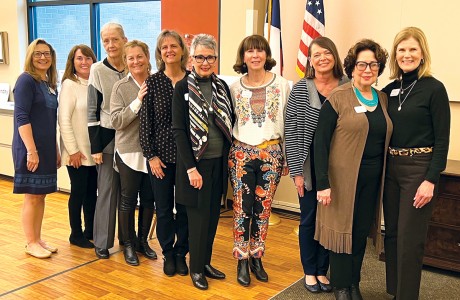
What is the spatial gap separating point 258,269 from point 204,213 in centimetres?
57

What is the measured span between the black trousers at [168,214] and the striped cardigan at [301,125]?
0.77 m

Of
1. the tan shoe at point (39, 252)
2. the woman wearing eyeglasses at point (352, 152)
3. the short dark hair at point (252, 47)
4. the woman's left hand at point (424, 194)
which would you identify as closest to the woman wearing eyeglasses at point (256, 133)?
the short dark hair at point (252, 47)

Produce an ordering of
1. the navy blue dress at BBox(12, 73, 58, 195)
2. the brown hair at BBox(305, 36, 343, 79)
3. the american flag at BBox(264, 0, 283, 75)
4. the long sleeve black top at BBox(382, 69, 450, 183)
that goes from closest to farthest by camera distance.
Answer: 1. the long sleeve black top at BBox(382, 69, 450, 183)
2. the brown hair at BBox(305, 36, 343, 79)
3. the navy blue dress at BBox(12, 73, 58, 195)
4. the american flag at BBox(264, 0, 283, 75)

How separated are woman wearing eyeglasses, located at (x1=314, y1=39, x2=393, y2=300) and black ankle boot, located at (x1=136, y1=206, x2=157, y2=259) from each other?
1.35 m

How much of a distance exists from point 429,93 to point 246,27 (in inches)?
89.5

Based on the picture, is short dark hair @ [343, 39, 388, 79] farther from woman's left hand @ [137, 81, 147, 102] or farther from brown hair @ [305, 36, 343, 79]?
woman's left hand @ [137, 81, 147, 102]

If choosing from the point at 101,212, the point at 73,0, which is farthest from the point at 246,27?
the point at 73,0

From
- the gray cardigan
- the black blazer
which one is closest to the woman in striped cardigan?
the black blazer

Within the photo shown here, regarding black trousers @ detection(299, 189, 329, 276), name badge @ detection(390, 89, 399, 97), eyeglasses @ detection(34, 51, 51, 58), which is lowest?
black trousers @ detection(299, 189, 329, 276)

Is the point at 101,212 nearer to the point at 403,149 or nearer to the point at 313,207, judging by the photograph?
the point at 313,207

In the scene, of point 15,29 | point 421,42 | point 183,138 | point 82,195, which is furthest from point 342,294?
point 15,29

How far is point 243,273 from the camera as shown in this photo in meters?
3.02

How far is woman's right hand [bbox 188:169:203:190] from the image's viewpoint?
2756 millimetres

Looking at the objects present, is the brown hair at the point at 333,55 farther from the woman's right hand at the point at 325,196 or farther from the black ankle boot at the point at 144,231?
the black ankle boot at the point at 144,231
